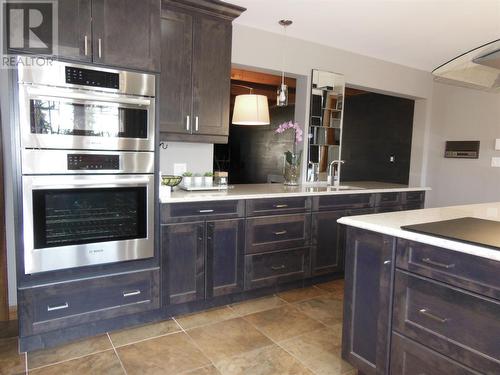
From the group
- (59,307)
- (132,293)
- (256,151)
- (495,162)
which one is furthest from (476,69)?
(256,151)

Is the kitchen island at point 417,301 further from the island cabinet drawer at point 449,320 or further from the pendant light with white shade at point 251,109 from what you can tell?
the pendant light with white shade at point 251,109

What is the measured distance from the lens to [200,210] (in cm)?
265

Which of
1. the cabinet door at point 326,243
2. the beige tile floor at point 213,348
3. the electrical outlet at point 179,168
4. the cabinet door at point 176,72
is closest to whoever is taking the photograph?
the beige tile floor at point 213,348

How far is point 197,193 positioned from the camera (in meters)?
2.81

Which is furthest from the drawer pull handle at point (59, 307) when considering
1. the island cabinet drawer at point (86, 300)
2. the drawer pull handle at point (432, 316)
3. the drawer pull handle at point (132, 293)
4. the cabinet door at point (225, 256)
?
the drawer pull handle at point (432, 316)

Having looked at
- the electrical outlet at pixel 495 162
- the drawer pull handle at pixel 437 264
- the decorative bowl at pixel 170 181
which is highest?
the electrical outlet at pixel 495 162

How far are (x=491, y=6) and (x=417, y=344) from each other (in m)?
2.80

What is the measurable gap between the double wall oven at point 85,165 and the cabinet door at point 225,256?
0.48 metres

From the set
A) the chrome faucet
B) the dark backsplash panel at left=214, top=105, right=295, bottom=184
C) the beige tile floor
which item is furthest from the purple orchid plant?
the dark backsplash panel at left=214, top=105, right=295, bottom=184

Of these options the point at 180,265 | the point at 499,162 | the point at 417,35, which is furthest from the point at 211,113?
the point at 499,162

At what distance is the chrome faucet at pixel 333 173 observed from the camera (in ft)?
13.4

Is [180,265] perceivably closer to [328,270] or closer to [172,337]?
[172,337]

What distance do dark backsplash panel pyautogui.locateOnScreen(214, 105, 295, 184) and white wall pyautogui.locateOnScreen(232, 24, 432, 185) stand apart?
293 centimetres

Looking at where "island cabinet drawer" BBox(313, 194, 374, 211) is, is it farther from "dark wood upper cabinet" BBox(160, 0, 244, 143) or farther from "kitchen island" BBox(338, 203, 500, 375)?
"kitchen island" BBox(338, 203, 500, 375)
